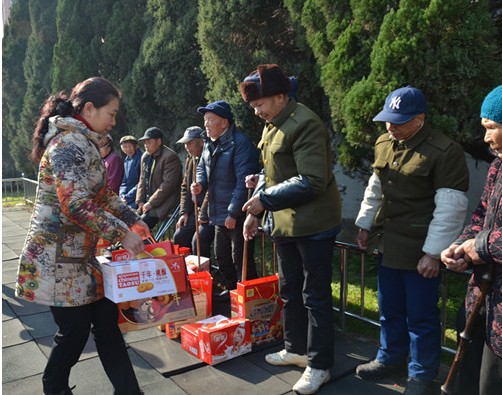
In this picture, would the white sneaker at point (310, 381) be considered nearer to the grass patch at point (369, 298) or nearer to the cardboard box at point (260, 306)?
the cardboard box at point (260, 306)

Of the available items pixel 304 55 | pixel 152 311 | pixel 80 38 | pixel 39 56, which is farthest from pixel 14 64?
pixel 152 311

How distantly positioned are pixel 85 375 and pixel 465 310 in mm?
2569

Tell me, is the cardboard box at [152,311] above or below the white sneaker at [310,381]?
above

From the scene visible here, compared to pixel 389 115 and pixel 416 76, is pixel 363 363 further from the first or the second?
pixel 416 76

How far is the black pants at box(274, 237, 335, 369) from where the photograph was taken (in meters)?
3.03

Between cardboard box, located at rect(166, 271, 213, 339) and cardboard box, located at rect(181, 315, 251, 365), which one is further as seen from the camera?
cardboard box, located at rect(166, 271, 213, 339)

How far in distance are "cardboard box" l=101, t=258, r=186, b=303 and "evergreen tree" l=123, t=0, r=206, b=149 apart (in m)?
6.67

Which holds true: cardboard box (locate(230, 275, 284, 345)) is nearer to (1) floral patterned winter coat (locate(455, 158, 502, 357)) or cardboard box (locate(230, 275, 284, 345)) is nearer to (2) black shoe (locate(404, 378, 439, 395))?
(2) black shoe (locate(404, 378, 439, 395))

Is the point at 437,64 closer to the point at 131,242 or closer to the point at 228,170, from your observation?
the point at 228,170

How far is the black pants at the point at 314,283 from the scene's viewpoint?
303cm

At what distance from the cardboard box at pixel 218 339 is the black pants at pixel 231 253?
33.5 inches

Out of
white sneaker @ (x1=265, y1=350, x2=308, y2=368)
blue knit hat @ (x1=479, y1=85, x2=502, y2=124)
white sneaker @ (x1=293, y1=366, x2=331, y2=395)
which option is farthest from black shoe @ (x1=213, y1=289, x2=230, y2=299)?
blue knit hat @ (x1=479, y1=85, x2=502, y2=124)

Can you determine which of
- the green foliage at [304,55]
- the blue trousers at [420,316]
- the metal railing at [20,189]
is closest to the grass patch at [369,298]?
the blue trousers at [420,316]

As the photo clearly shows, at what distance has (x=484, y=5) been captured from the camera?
3.86 meters
